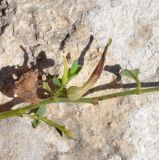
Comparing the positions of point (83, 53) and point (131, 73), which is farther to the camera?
point (83, 53)

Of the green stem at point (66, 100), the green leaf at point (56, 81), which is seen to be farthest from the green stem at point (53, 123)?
the green leaf at point (56, 81)

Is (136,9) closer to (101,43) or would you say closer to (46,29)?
(101,43)

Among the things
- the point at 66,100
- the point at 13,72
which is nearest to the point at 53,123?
the point at 66,100

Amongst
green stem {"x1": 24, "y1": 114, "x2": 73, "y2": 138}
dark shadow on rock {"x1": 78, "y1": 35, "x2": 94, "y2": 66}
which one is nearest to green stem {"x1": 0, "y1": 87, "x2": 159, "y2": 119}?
green stem {"x1": 24, "y1": 114, "x2": 73, "y2": 138}

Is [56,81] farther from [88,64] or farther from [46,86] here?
[88,64]

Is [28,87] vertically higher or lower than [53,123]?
higher

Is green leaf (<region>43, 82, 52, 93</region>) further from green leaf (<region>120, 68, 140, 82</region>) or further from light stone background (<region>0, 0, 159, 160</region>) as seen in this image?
green leaf (<region>120, 68, 140, 82</region>)
